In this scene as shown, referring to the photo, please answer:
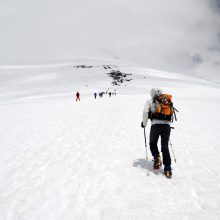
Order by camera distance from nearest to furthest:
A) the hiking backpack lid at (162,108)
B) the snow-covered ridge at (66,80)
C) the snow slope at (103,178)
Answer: the snow slope at (103,178) → the hiking backpack lid at (162,108) → the snow-covered ridge at (66,80)

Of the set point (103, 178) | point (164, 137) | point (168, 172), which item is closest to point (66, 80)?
point (103, 178)

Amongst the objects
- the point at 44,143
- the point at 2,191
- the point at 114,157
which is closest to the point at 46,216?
the point at 2,191

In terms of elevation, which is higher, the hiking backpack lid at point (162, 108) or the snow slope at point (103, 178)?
the hiking backpack lid at point (162, 108)

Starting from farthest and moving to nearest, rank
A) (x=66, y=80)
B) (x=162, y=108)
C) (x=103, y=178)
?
(x=66, y=80) → (x=103, y=178) → (x=162, y=108)

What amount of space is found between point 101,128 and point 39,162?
22.3 ft

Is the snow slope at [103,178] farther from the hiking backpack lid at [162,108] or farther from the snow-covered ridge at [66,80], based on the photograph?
the snow-covered ridge at [66,80]

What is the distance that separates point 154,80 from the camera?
121m

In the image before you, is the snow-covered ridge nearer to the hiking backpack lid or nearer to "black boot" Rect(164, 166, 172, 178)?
the hiking backpack lid

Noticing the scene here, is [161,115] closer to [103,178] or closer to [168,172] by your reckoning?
[168,172]

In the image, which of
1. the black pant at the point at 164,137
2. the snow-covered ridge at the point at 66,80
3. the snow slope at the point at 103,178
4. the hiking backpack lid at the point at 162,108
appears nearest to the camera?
the snow slope at the point at 103,178

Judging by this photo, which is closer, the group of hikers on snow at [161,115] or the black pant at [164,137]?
the group of hikers on snow at [161,115]

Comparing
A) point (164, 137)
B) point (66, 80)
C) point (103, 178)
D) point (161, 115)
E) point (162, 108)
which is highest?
point (162, 108)

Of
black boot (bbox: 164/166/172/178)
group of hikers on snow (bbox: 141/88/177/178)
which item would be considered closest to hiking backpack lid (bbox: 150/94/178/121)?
group of hikers on snow (bbox: 141/88/177/178)

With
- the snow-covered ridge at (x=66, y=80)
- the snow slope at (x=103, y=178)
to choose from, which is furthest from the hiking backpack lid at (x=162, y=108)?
the snow-covered ridge at (x=66, y=80)
